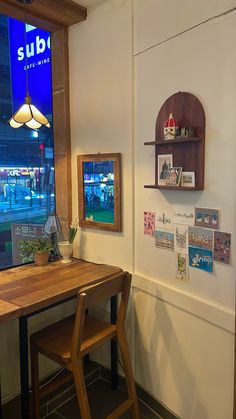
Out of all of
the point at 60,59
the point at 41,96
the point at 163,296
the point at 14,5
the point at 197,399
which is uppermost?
the point at 14,5

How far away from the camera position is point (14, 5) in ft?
6.39

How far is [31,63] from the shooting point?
2416 millimetres

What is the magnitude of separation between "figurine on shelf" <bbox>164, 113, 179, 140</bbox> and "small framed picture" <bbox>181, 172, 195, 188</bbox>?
205mm

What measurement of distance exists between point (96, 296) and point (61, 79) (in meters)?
1.63

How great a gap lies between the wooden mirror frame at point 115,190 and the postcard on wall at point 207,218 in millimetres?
600

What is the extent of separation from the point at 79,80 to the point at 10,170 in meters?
0.82

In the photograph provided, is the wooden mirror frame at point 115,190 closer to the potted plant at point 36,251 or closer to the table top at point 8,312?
the potted plant at point 36,251

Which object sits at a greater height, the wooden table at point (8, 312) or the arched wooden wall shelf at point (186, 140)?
the arched wooden wall shelf at point (186, 140)

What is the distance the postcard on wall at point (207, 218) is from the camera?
5.11 feet

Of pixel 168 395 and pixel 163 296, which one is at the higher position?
pixel 163 296

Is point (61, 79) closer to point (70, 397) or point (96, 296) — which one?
point (96, 296)

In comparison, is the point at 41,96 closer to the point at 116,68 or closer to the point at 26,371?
the point at 116,68

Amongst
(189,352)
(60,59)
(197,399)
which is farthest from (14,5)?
(197,399)

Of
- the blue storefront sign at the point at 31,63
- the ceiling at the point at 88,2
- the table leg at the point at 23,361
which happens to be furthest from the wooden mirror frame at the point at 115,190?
the ceiling at the point at 88,2
